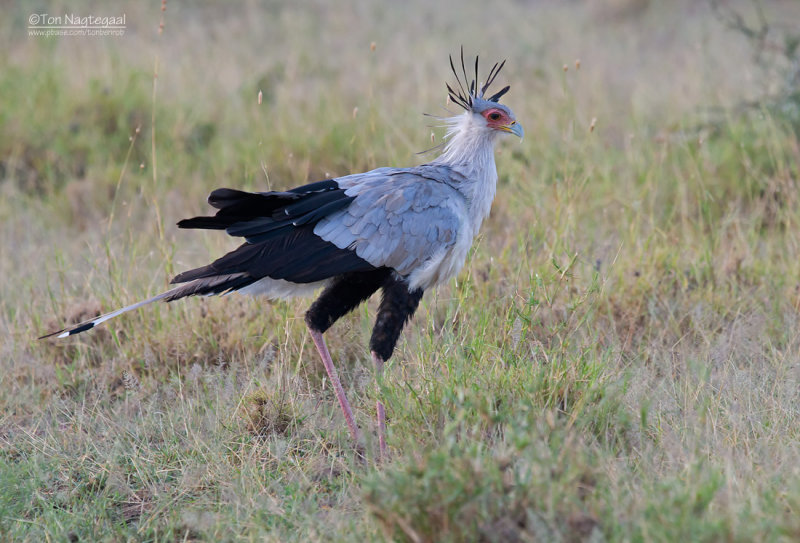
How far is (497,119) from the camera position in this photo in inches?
159

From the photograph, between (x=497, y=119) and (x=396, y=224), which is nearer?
(x=396, y=224)

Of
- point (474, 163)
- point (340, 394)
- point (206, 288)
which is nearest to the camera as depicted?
point (206, 288)

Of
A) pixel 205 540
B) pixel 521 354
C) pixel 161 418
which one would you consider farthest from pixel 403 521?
pixel 161 418

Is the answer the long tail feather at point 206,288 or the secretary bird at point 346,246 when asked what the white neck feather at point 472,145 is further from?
the long tail feather at point 206,288

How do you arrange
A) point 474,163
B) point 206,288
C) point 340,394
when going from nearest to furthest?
point 206,288
point 340,394
point 474,163

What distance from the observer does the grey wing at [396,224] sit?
3578mm

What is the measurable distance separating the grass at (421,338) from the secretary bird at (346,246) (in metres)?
0.24

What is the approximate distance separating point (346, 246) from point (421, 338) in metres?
0.55

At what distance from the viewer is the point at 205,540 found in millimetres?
2910

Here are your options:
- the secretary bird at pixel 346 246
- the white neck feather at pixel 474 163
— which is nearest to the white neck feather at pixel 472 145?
the white neck feather at pixel 474 163

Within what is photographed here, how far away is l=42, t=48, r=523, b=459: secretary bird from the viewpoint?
138 inches

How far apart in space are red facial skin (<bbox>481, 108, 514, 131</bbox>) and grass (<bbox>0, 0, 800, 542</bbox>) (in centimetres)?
58

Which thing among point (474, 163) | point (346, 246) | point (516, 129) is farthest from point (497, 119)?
point (346, 246)

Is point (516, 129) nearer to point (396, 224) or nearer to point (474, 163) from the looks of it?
point (474, 163)
